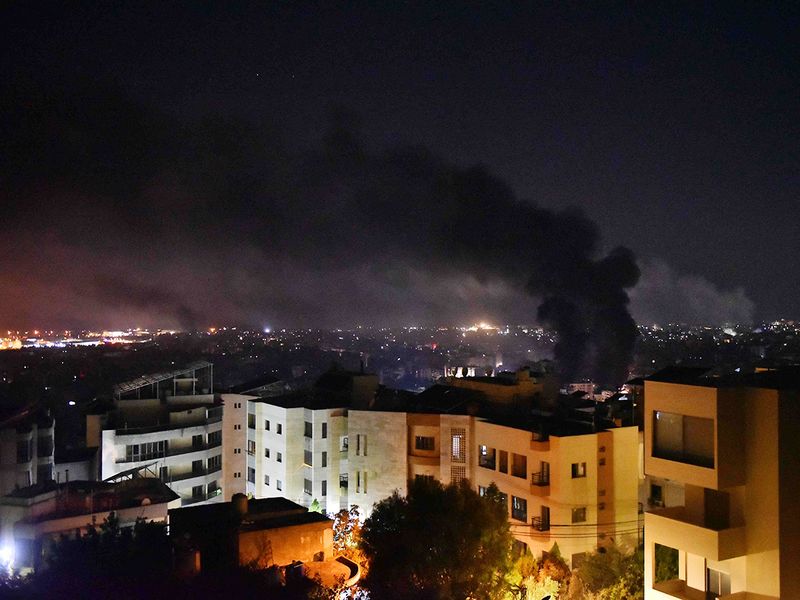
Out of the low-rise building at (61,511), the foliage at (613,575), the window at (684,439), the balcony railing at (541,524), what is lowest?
the foliage at (613,575)

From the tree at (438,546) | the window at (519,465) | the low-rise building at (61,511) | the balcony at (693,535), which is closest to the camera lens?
the balcony at (693,535)

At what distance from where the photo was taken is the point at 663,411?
14.2 metres

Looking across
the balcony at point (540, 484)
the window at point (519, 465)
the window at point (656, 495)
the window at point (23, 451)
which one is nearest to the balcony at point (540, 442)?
the window at point (519, 465)

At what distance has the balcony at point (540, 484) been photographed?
21.9 m

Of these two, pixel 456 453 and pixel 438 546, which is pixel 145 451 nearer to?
pixel 456 453

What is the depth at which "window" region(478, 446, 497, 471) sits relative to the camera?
24150 mm

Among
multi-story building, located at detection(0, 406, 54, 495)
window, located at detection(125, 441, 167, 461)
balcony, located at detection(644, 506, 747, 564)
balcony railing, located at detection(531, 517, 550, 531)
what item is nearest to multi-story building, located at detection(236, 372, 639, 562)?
balcony railing, located at detection(531, 517, 550, 531)

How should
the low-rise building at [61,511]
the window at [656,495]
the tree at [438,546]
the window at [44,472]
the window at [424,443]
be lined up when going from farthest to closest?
the window at [44,472], the window at [424,443], the window at [656,495], the low-rise building at [61,511], the tree at [438,546]

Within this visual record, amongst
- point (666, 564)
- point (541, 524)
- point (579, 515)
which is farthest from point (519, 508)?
point (666, 564)

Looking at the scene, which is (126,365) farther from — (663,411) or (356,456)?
(663,411)

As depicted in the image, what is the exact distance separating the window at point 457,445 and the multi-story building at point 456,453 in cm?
4

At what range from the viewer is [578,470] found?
22078 mm

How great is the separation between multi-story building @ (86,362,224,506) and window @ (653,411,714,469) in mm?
23551

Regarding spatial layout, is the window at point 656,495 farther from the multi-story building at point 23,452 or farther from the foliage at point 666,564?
the multi-story building at point 23,452
